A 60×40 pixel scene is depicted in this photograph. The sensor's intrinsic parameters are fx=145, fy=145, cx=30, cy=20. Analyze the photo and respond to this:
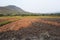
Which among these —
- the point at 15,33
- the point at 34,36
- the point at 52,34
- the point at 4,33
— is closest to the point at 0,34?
the point at 4,33

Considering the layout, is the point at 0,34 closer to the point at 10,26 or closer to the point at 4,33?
the point at 4,33

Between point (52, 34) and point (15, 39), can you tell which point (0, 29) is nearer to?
point (15, 39)

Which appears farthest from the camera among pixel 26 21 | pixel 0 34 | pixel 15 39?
pixel 26 21

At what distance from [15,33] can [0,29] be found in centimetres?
183

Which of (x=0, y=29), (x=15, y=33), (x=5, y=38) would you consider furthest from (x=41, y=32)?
(x=0, y=29)

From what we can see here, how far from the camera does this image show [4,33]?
12.3 m

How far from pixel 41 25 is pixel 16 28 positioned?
2.27m

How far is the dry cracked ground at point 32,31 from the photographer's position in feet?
37.5

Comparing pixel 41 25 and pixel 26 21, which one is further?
pixel 26 21

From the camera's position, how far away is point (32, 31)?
1214cm

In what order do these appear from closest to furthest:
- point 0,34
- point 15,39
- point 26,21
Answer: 1. point 15,39
2. point 0,34
3. point 26,21

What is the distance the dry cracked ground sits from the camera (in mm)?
11419

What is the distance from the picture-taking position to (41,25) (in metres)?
13.2

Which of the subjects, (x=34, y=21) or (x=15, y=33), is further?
(x=34, y=21)
